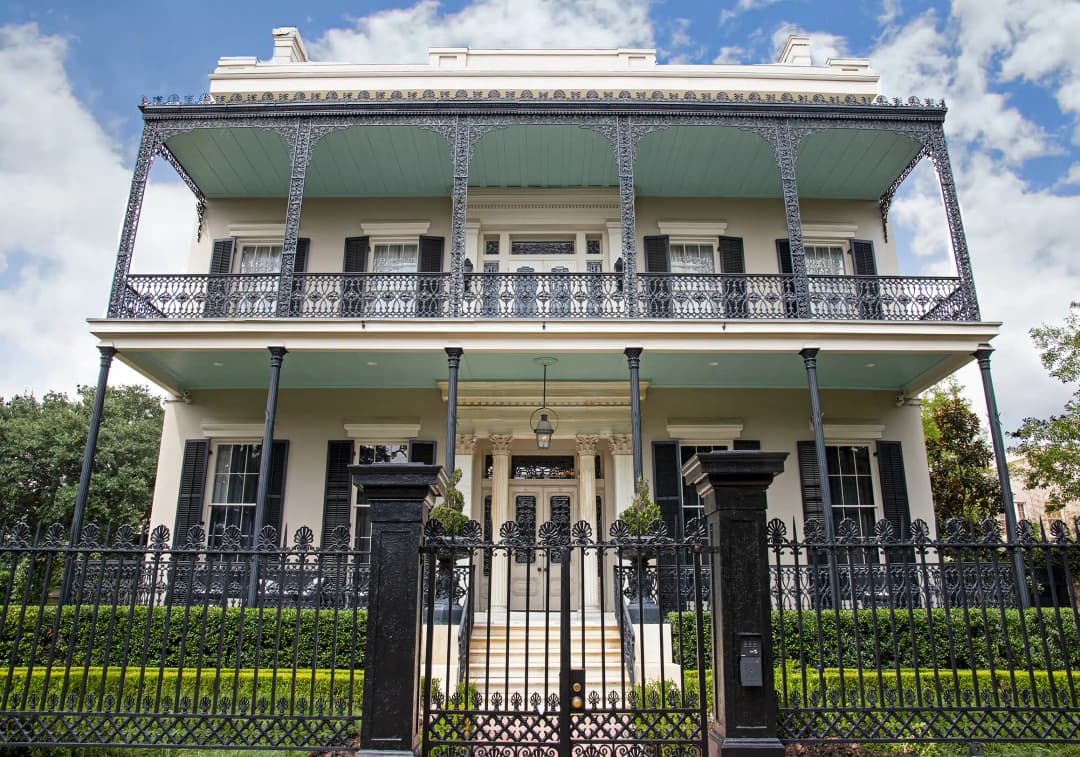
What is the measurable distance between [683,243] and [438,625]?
27.3 feet

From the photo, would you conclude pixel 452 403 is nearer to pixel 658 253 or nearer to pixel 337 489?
pixel 337 489

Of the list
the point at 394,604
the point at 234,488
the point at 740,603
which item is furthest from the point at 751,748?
the point at 234,488

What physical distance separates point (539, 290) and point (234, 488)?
6.53m

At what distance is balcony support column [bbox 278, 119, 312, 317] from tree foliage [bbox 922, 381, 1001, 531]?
655 inches

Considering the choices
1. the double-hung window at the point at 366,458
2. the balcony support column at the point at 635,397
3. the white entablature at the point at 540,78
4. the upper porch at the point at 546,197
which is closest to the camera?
the balcony support column at the point at 635,397

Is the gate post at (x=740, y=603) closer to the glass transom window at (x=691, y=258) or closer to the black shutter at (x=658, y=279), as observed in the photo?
the black shutter at (x=658, y=279)

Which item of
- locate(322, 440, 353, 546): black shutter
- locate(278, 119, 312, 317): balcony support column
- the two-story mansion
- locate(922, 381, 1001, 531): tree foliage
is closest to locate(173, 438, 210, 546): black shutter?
the two-story mansion

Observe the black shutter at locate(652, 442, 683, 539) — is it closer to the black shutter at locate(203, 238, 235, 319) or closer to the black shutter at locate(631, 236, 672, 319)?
the black shutter at locate(631, 236, 672, 319)

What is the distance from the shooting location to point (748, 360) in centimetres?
1086

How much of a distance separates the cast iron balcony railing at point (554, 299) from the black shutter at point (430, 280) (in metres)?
0.03

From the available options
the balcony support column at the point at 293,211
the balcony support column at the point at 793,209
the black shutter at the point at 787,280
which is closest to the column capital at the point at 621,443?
the black shutter at the point at 787,280

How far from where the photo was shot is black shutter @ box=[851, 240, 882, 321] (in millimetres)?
10867

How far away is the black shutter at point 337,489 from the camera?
460 inches

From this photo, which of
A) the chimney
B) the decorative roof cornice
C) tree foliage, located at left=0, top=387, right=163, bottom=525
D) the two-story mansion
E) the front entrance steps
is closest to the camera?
the front entrance steps
